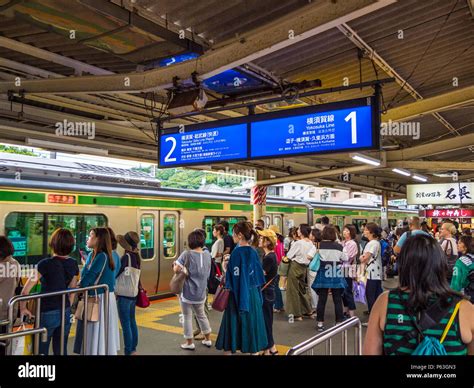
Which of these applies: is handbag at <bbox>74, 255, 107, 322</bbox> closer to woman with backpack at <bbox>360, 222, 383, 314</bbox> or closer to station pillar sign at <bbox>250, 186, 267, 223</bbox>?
woman with backpack at <bbox>360, 222, 383, 314</bbox>

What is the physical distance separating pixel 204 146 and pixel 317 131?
1595mm

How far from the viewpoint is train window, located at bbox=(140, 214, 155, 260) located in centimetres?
920

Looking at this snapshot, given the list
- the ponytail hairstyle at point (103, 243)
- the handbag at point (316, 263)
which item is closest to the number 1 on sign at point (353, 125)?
the handbag at point (316, 263)

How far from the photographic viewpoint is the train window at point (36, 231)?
273 inches

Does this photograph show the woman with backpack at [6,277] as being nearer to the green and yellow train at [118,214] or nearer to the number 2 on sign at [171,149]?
the number 2 on sign at [171,149]

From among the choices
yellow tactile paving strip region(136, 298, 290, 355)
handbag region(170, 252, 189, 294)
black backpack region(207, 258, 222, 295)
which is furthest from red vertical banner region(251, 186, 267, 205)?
handbag region(170, 252, 189, 294)

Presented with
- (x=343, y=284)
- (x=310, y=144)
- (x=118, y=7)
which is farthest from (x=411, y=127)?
(x=118, y=7)

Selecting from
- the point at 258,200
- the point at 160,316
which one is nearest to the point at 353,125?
the point at 160,316
